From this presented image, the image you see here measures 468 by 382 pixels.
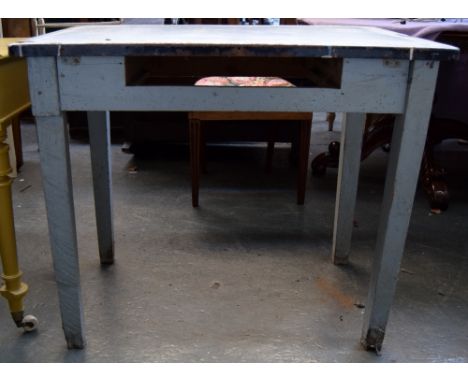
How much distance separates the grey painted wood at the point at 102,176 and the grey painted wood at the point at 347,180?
70 cm

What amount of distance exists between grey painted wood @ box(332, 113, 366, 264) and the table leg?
2.61ft

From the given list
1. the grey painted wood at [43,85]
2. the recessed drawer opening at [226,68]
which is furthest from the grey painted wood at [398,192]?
the grey painted wood at [43,85]

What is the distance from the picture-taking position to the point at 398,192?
1.01 metres

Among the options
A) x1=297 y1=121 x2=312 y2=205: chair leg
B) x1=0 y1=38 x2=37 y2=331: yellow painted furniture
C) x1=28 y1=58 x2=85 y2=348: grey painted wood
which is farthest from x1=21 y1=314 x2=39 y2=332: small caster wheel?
x1=297 y1=121 x2=312 y2=205: chair leg

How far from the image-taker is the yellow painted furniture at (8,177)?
1059 millimetres

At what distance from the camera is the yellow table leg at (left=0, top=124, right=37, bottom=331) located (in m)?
1.14

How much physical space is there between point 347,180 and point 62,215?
84cm

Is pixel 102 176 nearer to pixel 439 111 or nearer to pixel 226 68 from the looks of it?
pixel 226 68

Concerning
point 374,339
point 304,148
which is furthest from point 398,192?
point 304,148

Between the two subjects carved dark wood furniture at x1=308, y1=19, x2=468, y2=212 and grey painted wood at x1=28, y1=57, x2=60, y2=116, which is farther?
carved dark wood furniture at x1=308, y1=19, x2=468, y2=212

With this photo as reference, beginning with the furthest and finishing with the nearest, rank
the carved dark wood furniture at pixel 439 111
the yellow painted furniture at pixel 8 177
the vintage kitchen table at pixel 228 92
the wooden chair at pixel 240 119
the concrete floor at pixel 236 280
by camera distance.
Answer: the wooden chair at pixel 240 119 < the carved dark wood furniture at pixel 439 111 < the concrete floor at pixel 236 280 < the yellow painted furniture at pixel 8 177 < the vintage kitchen table at pixel 228 92

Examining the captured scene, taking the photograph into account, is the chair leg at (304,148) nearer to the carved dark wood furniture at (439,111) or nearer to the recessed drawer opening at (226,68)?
the carved dark wood furniture at (439,111)

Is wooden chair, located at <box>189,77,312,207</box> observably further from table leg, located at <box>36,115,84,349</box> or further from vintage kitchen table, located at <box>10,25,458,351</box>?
table leg, located at <box>36,115,84,349</box>
